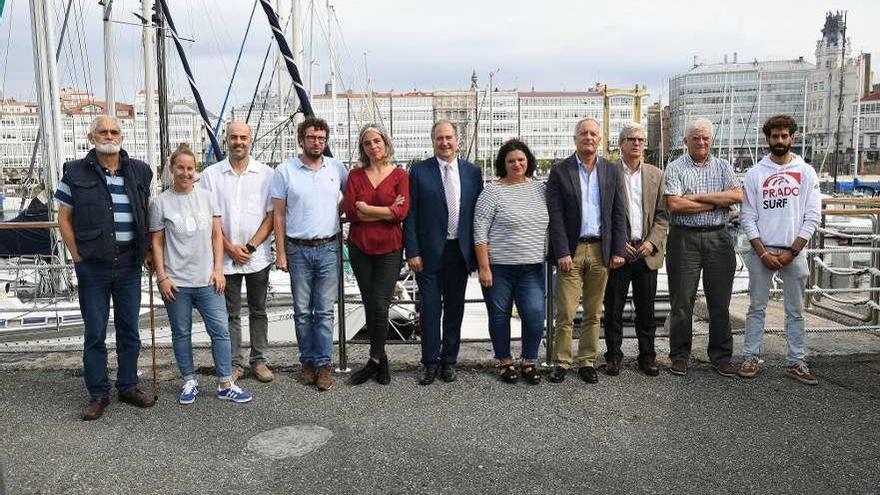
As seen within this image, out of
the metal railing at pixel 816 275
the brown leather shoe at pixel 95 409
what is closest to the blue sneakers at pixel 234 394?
the brown leather shoe at pixel 95 409

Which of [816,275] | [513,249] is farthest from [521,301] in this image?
[816,275]

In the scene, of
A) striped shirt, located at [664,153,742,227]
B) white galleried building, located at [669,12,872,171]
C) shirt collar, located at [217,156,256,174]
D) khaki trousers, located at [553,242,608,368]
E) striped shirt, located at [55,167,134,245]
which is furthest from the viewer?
white galleried building, located at [669,12,872,171]

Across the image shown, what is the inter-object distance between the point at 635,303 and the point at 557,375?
79 centimetres

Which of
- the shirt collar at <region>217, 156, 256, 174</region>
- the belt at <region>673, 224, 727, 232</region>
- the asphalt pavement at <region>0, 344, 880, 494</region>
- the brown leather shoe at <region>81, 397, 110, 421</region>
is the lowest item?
the asphalt pavement at <region>0, 344, 880, 494</region>

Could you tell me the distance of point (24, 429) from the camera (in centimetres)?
407

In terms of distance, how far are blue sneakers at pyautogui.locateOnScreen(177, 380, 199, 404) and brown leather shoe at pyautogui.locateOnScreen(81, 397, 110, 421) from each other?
0.44m

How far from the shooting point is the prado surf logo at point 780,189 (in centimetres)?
483

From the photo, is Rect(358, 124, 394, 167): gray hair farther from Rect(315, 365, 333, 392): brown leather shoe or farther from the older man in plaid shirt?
the older man in plaid shirt

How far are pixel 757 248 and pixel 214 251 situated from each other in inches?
145

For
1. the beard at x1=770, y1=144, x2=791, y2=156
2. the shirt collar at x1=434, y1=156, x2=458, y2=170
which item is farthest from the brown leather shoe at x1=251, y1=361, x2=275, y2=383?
the beard at x1=770, y1=144, x2=791, y2=156

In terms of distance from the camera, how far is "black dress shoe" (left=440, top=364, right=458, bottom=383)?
4.89 metres

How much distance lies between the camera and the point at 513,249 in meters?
4.70

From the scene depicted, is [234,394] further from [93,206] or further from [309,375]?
[93,206]

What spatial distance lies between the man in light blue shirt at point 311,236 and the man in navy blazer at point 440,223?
532mm
